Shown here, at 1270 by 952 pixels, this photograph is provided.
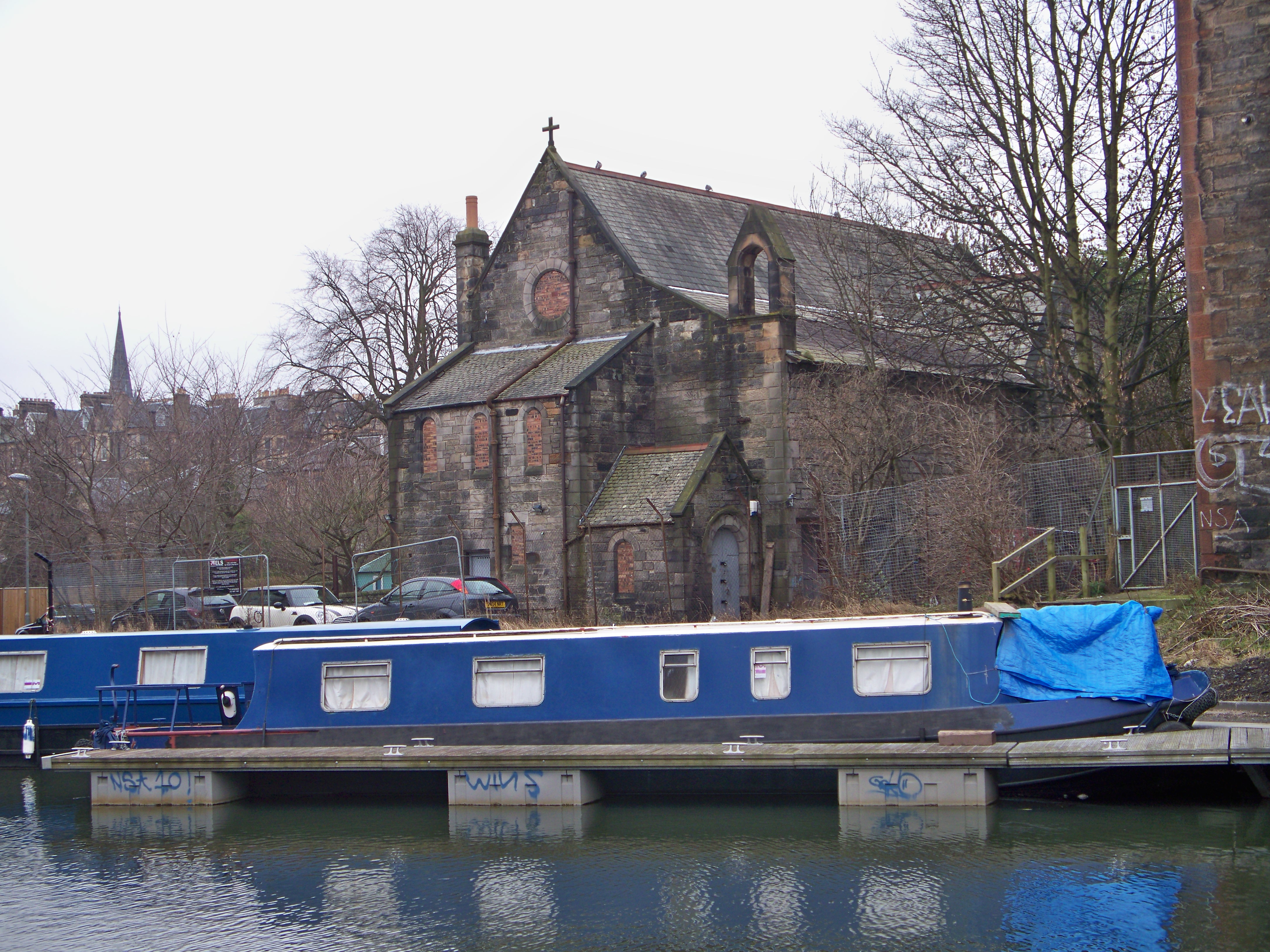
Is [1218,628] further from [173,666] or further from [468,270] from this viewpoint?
[468,270]

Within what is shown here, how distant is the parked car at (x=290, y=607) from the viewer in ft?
91.8

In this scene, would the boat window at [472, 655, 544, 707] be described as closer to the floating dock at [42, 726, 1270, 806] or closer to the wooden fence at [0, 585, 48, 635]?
the floating dock at [42, 726, 1270, 806]

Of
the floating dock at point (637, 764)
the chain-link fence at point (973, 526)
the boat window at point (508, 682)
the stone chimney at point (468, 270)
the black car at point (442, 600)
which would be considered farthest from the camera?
the stone chimney at point (468, 270)

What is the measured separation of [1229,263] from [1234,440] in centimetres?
267

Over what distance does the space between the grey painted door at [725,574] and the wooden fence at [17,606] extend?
16.3 m

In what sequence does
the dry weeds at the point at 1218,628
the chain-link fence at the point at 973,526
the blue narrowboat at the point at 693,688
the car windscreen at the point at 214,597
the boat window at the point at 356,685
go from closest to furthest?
the blue narrowboat at the point at 693,688, the boat window at the point at 356,685, the dry weeds at the point at 1218,628, the chain-link fence at the point at 973,526, the car windscreen at the point at 214,597

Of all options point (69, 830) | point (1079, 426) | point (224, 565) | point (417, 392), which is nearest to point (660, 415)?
point (417, 392)

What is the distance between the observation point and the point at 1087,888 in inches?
501

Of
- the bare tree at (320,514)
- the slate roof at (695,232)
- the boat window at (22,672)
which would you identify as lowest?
the boat window at (22,672)

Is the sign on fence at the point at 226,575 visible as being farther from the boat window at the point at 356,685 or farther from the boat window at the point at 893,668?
the boat window at the point at 893,668

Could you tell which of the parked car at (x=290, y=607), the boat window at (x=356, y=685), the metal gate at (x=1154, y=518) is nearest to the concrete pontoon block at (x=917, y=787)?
the boat window at (x=356, y=685)

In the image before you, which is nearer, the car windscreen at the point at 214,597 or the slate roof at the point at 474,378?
the car windscreen at the point at 214,597

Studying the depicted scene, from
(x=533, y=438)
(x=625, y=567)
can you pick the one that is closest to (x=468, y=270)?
(x=533, y=438)

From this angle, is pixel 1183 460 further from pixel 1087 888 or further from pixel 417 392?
pixel 417 392
